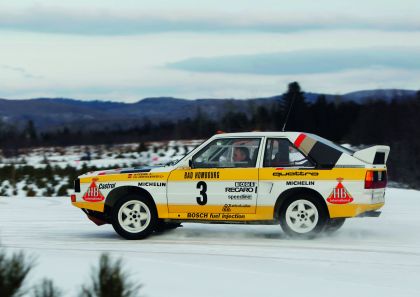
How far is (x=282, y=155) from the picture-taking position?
40.2 feet

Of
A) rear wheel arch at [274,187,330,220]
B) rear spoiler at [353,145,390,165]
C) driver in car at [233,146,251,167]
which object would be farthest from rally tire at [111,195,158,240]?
rear spoiler at [353,145,390,165]

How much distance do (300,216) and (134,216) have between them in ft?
8.41

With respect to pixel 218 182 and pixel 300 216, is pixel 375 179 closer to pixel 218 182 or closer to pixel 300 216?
pixel 300 216

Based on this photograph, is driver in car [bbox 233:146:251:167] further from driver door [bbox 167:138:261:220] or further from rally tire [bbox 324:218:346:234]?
rally tire [bbox 324:218:346:234]

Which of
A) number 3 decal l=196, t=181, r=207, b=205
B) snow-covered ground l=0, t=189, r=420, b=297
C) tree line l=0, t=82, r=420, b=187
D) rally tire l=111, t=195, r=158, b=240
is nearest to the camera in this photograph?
snow-covered ground l=0, t=189, r=420, b=297

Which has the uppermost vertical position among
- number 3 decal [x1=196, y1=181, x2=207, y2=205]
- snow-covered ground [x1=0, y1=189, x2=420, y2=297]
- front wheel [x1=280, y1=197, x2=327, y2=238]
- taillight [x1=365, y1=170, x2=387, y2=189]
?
taillight [x1=365, y1=170, x2=387, y2=189]

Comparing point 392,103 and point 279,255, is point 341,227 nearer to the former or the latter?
point 279,255

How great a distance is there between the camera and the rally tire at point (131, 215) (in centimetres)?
1238

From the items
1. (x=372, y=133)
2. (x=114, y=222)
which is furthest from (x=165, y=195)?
(x=372, y=133)

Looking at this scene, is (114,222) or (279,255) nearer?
(279,255)

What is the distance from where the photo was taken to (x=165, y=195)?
12312 millimetres

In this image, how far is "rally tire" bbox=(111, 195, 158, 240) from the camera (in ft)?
40.6

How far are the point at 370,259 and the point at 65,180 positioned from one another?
1969 cm

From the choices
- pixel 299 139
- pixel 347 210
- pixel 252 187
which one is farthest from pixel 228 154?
pixel 347 210
